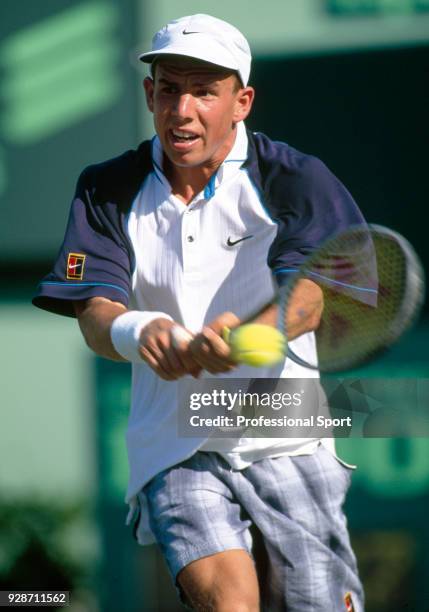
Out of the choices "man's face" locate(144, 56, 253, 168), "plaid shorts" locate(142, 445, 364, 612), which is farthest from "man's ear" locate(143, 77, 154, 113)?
"plaid shorts" locate(142, 445, 364, 612)

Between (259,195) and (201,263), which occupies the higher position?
(259,195)

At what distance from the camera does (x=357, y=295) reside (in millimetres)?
3455

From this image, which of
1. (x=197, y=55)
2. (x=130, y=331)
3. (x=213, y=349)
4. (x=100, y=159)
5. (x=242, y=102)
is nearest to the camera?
(x=213, y=349)

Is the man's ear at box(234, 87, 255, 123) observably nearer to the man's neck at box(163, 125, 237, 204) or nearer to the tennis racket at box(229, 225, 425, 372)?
the man's neck at box(163, 125, 237, 204)

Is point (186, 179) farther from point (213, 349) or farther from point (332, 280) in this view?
point (213, 349)

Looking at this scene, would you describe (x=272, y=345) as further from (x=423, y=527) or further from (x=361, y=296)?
(x=423, y=527)

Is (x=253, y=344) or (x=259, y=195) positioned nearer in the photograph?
(x=253, y=344)

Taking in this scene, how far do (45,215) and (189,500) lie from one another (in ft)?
5.45

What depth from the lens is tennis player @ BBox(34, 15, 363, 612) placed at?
340 centimetres

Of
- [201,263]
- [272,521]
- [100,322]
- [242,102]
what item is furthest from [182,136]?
[272,521]

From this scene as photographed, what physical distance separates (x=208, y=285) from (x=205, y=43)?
61cm

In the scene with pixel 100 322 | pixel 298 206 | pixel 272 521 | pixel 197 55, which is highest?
pixel 197 55

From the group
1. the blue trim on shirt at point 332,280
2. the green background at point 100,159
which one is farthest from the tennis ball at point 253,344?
the green background at point 100,159

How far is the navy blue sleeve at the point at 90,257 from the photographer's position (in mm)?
3523
